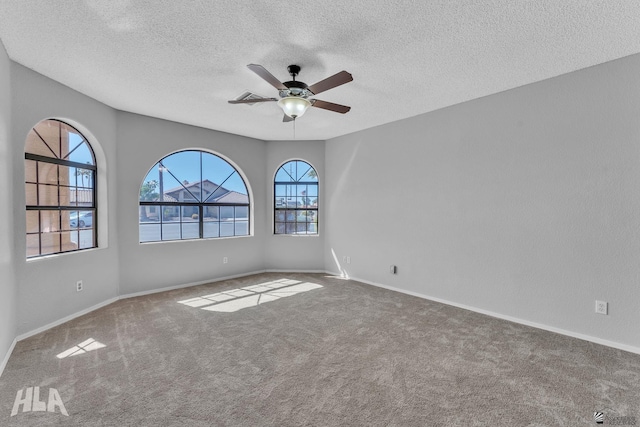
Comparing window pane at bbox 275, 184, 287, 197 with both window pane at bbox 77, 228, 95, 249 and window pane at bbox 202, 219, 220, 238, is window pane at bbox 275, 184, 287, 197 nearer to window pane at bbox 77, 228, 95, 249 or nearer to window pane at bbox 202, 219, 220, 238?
window pane at bbox 202, 219, 220, 238

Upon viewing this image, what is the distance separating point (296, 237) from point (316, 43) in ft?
12.9

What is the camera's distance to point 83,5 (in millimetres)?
1895

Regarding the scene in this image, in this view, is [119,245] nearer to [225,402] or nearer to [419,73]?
[225,402]

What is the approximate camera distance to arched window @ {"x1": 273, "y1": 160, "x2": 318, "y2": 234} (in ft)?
19.1

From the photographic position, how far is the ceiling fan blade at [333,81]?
86.5 inches

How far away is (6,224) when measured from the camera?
8.21 feet

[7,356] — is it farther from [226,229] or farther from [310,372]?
[226,229]

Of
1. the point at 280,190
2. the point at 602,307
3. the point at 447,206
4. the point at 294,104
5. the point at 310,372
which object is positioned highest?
the point at 294,104

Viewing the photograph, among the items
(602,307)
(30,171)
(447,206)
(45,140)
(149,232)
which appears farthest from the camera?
(149,232)

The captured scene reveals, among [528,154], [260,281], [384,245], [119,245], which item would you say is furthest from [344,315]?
[119,245]

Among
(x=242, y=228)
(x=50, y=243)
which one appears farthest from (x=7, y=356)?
(x=242, y=228)

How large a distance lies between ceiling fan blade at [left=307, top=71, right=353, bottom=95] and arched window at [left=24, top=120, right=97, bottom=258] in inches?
122

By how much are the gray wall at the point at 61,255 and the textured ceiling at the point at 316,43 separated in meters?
0.22

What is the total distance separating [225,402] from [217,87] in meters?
3.00
